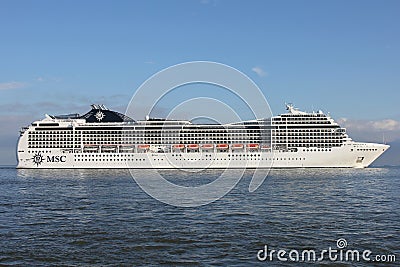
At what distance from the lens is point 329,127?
77.7m

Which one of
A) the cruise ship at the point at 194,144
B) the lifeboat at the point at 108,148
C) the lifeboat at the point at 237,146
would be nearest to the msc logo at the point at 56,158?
the cruise ship at the point at 194,144

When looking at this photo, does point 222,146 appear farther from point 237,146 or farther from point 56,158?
point 56,158

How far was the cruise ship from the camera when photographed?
75.5m

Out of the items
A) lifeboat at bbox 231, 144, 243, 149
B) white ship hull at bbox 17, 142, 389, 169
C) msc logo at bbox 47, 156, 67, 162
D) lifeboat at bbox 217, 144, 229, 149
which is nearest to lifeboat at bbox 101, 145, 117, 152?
white ship hull at bbox 17, 142, 389, 169

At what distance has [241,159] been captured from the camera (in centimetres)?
7550

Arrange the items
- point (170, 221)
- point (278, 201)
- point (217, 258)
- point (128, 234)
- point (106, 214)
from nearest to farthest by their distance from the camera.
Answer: point (217, 258) → point (128, 234) → point (170, 221) → point (106, 214) → point (278, 201)

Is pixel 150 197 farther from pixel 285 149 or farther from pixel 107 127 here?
pixel 107 127

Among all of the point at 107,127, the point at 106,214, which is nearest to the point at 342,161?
the point at 107,127

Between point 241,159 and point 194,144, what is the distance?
892 cm

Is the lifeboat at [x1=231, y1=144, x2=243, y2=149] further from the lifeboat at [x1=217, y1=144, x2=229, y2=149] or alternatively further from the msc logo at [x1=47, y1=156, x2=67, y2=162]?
the msc logo at [x1=47, y1=156, x2=67, y2=162]

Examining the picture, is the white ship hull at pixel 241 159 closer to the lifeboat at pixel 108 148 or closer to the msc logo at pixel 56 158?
the msc logo at pixel 56 158

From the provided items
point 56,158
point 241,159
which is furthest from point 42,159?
point 241,159

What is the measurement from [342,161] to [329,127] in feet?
20.8

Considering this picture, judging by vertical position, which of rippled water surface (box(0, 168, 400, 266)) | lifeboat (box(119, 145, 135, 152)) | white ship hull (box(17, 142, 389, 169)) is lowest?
rippled water surface (box(0, 168, 400, 266))
